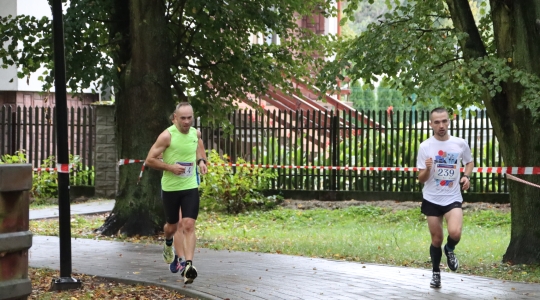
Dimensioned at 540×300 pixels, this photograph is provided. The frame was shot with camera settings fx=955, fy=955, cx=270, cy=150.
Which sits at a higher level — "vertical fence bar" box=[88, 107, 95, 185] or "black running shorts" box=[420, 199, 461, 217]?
"vertical fence bar" box=[88, 107, 95, 185]

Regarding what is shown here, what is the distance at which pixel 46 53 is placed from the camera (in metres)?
15.0

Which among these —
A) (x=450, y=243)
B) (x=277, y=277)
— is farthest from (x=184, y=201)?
(x=450, y=243)

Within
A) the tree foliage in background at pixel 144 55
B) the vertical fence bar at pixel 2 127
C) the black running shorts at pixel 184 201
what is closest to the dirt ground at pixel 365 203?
the tree foliage in background at pixel 144 55

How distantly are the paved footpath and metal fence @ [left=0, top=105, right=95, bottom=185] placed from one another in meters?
9.98

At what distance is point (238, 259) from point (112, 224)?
3.88 m

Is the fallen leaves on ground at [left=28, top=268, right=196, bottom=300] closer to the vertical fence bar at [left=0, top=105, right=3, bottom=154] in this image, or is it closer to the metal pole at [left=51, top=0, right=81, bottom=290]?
the metal pole at [left=51, top=0, right=81, bottom=290]

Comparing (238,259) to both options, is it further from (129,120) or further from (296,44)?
(296,44)

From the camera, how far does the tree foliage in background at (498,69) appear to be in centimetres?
1082

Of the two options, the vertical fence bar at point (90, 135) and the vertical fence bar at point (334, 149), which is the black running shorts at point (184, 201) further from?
the vertical fence bar at point (90, 135)

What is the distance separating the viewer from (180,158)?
9719mm

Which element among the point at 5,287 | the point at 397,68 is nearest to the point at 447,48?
the point at 397,68

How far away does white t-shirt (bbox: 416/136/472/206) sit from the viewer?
367 inches

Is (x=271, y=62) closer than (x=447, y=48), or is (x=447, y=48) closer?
(x=447, y=48)

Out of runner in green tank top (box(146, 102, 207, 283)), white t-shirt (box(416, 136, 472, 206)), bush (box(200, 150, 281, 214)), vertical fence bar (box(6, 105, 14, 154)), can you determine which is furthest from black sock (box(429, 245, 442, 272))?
vertical fence bar (box(6, 105, 14, 154))
